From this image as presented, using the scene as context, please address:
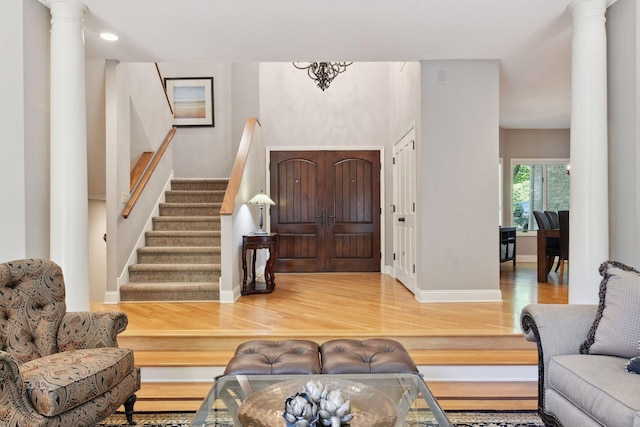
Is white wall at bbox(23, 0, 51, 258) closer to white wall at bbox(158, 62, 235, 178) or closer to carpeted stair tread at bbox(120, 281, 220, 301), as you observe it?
carpeted stair tread at bbox(120, 281, 220, 301)

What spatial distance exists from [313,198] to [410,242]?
2.30m

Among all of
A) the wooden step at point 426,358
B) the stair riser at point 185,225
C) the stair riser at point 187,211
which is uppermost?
the stair riser at point 187,211

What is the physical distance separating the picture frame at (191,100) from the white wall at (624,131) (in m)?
6.05

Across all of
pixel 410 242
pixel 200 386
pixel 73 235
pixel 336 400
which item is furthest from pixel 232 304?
pixel 336 400

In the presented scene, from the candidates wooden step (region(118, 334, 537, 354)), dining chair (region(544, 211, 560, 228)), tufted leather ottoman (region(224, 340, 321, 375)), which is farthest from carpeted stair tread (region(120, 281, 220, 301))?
dining chair (region(544, 211, 560, 228))

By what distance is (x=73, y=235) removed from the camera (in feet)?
10.5

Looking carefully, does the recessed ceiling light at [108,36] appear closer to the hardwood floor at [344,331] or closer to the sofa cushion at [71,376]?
the hardwood floor at [344,331]

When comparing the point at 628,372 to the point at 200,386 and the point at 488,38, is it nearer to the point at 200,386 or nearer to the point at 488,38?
the point at 200,386

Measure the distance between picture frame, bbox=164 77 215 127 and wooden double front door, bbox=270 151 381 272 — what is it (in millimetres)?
1545

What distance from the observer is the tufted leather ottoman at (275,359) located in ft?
7.29

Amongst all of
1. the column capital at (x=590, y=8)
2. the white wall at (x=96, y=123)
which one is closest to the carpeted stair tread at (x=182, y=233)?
the white wall at (x=96, y=123)

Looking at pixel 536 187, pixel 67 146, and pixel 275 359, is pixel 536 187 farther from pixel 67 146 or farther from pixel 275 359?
pixel 67 146

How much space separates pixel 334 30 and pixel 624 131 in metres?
2.31

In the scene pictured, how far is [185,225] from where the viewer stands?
5891 millimetres
